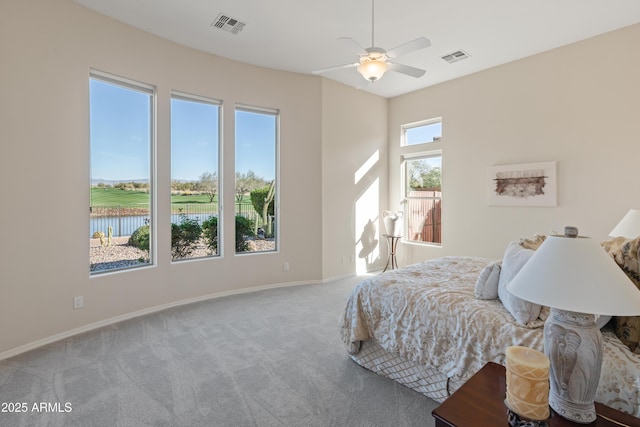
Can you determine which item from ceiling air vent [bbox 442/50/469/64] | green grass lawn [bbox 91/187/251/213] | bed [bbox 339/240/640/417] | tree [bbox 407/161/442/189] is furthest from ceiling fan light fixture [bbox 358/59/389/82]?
tree [bbox 407/161/442/189]

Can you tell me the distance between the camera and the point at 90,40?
10.9 feet

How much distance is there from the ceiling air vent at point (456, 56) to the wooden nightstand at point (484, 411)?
165 inches

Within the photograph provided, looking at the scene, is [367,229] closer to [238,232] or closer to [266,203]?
[266,203]

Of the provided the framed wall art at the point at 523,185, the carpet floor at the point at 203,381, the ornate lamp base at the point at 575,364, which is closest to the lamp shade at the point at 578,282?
the ornate lamp base at the point at 575,364

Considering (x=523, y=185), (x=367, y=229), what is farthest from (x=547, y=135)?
(x=367, y=229)

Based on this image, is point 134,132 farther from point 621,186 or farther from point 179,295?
point 621,186

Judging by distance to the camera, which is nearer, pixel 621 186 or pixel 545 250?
pixel 545 250

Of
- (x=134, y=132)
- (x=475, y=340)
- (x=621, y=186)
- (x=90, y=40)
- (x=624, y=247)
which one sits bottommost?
(x=475, y=340)

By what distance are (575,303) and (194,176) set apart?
13.9ft

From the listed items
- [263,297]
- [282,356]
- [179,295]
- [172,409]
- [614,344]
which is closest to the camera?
[614,344]

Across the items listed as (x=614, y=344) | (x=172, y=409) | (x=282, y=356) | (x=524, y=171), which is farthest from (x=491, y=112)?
(x=172, y=409)

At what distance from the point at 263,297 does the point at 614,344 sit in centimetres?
368

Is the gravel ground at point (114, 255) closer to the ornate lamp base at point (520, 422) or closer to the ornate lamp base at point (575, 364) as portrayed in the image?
the ornate lamp base at point (520, 422)

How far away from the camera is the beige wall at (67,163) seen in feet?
9.20
